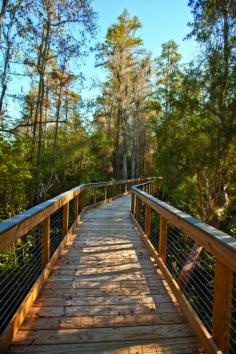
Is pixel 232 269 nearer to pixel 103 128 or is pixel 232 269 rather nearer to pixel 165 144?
pixel 165 144

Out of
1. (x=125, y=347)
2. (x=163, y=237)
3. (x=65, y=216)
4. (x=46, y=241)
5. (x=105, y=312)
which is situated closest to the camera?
(x=125, y=347)

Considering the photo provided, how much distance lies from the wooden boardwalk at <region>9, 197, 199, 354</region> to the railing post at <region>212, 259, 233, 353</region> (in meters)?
0.22

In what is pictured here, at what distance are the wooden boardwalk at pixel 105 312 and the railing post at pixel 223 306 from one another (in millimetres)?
222

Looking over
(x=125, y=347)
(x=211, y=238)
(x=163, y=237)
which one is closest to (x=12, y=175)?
(x=163, y=237)

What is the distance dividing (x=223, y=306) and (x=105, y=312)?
1.11 m

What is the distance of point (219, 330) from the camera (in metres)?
1.98

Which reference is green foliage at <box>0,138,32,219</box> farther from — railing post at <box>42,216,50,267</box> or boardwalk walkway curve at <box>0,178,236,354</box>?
railing post at <box>42,216,50,267</box>

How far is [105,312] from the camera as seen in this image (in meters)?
2.58

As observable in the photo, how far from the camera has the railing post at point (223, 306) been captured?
6.27 feet

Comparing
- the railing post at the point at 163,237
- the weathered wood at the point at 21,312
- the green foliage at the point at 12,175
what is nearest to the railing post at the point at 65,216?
the weathered wood at the point at 21,312

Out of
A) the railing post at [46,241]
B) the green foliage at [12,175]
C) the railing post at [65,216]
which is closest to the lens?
the railing post at [46,241]

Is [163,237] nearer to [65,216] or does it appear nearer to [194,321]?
[194,321]

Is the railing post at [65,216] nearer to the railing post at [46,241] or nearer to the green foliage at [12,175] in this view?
the railing post at [46,241]

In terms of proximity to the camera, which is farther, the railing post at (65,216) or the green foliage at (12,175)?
the green foliage at (12,175)
